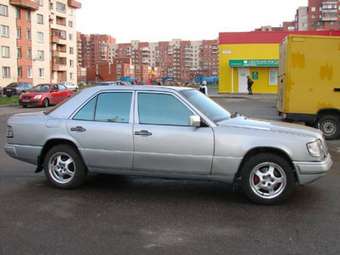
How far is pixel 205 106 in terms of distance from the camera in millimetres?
6992

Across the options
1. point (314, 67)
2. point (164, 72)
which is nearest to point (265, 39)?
point (314, 67)

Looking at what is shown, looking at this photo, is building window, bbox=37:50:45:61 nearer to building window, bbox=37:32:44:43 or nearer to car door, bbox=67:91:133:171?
building window, bbox=37:32:44:43

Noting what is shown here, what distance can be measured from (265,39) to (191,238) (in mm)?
41125

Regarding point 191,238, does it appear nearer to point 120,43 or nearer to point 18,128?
point 18,128

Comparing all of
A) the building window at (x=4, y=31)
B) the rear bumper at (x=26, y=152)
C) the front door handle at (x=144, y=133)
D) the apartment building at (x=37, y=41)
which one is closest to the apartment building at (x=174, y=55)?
the apartment building at (x=37, y=41)

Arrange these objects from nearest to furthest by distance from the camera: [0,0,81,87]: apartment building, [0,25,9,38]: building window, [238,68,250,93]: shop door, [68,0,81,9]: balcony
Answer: [238,68,250,93]: shop door
[0,25,9,38]: building window
[0,0,81,87]: apartment building
[68,0,81,9]: balcony

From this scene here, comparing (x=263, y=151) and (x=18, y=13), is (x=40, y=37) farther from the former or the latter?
(x=263, y=151)

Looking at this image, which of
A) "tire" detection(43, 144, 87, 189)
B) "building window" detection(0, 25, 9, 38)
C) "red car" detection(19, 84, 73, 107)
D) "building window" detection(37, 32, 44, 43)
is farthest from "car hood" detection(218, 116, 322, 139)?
"building window" detection(37, 32, 44, 43)

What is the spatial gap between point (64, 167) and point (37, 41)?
249 ft

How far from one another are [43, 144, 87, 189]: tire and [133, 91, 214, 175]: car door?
89 centimetres

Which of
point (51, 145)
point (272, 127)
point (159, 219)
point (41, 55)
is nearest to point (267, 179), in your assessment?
point (272, 127)

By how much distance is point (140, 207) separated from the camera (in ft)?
20.5

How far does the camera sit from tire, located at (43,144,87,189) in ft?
23.2

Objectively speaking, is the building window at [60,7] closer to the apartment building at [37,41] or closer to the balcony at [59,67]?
the apartment building at [37,41]
